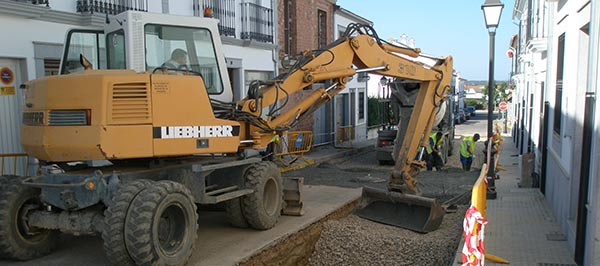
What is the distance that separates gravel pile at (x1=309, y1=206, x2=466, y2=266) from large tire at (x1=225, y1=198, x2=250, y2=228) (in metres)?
1.42

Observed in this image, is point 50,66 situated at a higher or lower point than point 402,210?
higher

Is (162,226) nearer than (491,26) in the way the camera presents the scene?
Yes

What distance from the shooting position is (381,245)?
7535 millimetres

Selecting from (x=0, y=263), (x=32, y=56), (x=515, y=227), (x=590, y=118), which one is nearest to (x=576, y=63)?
(x=590, y=118)

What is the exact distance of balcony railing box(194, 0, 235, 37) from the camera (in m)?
13.6

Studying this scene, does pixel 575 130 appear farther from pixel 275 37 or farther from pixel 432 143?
pixel 275 37

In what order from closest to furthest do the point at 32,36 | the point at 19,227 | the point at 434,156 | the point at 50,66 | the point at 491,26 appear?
the point at 19,227
the point at 32,36
the point at 50,66
the point at 491,26
the point at 434,156

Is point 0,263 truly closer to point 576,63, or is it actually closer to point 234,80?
point 576,63

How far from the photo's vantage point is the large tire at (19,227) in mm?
5594

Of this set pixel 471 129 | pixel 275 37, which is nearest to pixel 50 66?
pixel 275 37

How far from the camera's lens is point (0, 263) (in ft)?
18.9

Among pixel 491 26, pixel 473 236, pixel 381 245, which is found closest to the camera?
pixel 473 236

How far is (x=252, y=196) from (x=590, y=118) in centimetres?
414

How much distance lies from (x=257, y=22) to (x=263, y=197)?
9.75 m
